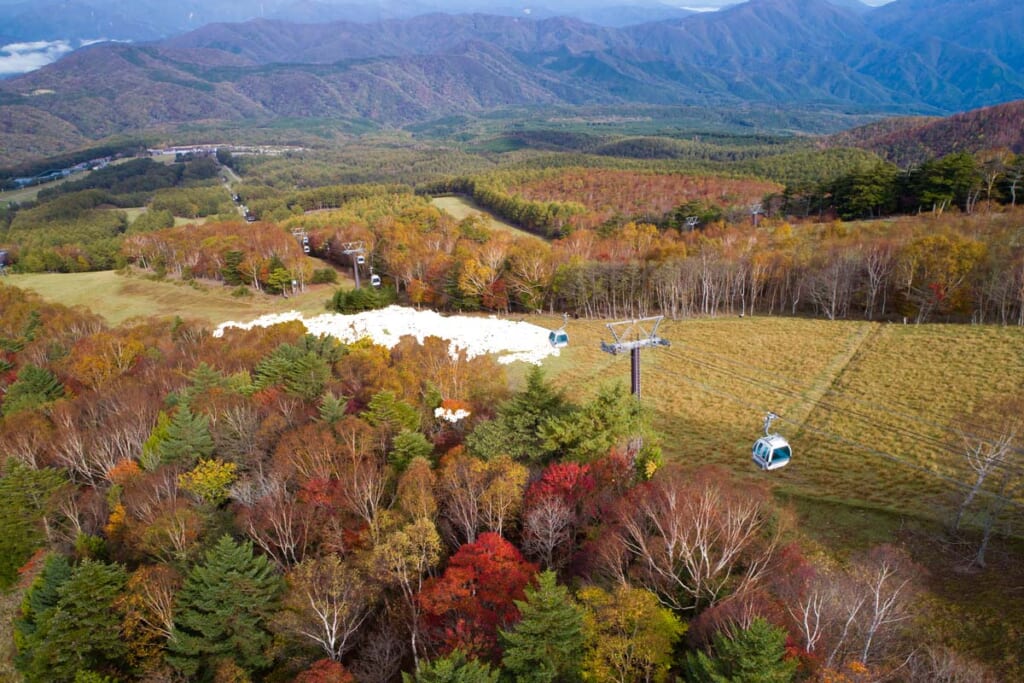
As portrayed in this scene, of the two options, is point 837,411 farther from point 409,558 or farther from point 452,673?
point 452,673

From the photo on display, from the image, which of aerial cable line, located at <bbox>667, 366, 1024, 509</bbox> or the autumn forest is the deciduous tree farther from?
aerial cable line, located at <bbox>667, 366, 1024, 509</bbox>

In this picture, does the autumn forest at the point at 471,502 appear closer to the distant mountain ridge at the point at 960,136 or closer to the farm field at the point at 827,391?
the farm field at the point at 827,391

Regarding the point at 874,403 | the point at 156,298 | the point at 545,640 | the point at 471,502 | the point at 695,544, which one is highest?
the point at 695,544

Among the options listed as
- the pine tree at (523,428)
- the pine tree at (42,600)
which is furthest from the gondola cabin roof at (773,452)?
the pine tree at (42,600)

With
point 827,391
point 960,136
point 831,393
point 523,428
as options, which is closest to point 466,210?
point 827,391

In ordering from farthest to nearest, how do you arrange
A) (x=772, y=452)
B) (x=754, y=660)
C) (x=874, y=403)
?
(x=874, y=403) → (x=772, y=452) → (x=754, y=660)

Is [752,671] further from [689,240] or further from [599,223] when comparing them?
[599,223]
